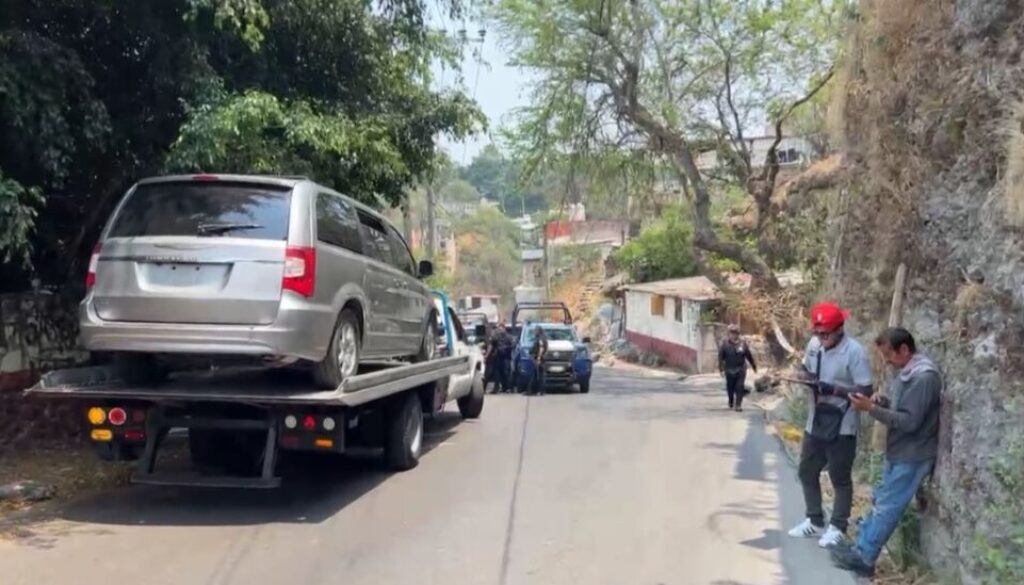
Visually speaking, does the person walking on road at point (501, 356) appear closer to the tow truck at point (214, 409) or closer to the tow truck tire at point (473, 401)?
the tow truck tire at point (473, 401)

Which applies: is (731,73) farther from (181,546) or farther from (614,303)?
(614,303)

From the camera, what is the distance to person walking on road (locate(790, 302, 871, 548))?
776 centimetres

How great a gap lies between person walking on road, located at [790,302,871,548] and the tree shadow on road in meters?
4.02

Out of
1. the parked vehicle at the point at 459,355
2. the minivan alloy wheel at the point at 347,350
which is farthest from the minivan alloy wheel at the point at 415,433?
the parked vehicle at the point at 459,355

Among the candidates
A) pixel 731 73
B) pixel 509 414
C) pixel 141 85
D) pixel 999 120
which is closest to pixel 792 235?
pixel 731 73

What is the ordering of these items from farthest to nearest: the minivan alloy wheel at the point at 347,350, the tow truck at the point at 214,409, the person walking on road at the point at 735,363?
the person walking on road at the point at 735,363 < the minivan alloy wheel at the point at 347,350 < the tow truck at the point at 214,409

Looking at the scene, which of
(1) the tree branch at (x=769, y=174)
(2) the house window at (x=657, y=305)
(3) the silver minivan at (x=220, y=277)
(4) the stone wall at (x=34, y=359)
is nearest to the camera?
(3) the silver minivan at (x=220, y=277)

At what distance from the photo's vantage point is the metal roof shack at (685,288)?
3710 centimetres

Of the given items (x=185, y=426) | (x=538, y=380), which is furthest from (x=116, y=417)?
(x=538, y=380)

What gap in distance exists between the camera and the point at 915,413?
22.1ft

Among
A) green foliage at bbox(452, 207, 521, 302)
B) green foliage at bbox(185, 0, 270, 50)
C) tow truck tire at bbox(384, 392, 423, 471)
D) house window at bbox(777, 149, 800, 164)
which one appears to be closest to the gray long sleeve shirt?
tow truck tire at bbox(384, 392, 423, 471)

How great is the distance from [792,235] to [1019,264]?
70.2 ft

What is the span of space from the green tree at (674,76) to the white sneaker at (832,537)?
17.9 meters

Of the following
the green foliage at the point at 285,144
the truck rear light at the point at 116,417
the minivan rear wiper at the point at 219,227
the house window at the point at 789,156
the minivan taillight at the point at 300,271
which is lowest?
the truck rear light at the point at 116,417
